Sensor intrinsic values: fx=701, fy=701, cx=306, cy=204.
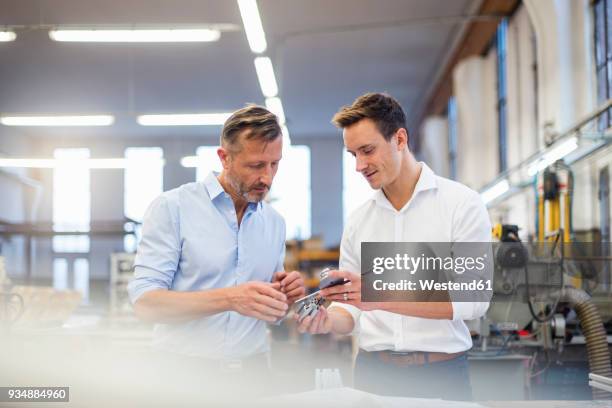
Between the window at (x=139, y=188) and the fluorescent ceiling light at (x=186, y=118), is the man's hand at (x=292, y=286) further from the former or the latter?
the window at (x=139, y=188)

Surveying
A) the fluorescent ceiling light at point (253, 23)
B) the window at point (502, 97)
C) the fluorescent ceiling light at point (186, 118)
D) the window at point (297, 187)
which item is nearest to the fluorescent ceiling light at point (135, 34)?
the fluorescent ceiling light at point (253, 23)

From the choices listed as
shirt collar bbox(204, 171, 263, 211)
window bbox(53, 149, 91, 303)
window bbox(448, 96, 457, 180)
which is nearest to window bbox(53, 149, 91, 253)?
window bbox(53, 149, 91, 303)

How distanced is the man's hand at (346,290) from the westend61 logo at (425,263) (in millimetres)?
144

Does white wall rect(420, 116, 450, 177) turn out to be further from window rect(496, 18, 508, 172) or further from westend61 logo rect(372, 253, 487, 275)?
westend61 logo rect(372, 253, 487, 275)

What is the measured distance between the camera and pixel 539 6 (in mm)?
5430

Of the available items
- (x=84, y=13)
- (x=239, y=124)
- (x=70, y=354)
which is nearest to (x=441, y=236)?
(x=239, y=124)

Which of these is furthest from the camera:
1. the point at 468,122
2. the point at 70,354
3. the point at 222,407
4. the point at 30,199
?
the point at 30,199

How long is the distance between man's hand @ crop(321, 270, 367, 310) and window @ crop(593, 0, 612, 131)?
13.3 ft

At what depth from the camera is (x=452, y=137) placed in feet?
33.7

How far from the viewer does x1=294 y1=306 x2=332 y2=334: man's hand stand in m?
1.34

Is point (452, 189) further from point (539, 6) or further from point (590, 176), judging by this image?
point (539, 6)

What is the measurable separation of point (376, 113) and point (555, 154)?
124 inches

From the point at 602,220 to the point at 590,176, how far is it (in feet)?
1.02

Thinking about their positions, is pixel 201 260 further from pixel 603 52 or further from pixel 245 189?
pixel 603 52
